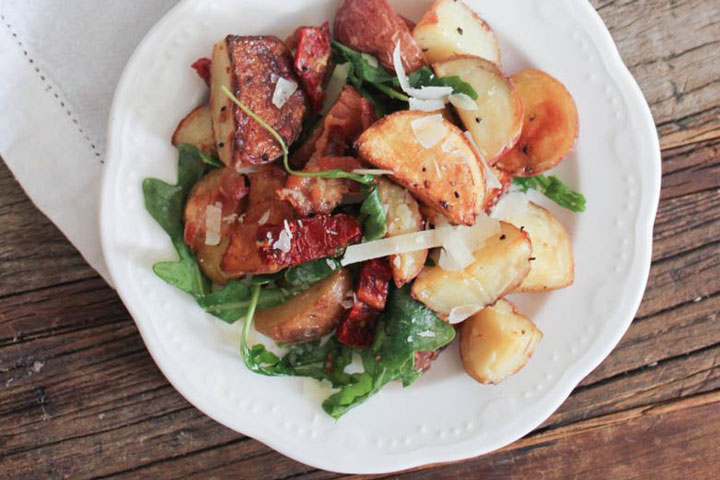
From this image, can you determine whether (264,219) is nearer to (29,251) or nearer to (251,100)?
(251,100)

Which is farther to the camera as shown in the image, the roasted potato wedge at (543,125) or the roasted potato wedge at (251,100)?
the roasted potato wedge at (543,125)

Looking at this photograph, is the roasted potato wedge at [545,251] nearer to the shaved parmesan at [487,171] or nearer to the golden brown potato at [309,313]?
the shaved parmesan at [487,171]

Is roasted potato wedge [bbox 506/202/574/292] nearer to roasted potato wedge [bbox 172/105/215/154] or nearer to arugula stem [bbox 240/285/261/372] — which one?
arugula stem [bbox 240/285/261/372]

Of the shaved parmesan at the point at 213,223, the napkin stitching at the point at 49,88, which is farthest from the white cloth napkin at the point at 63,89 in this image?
the shaved parmesan at the point at 213,223

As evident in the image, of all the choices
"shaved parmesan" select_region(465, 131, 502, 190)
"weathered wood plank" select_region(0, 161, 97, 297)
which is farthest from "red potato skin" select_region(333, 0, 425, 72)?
"weathered wood plank" select_region(0, 161, 97, 297)

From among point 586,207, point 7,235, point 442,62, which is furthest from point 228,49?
point 586,207

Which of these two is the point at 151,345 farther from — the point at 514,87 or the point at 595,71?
the point at 595,71

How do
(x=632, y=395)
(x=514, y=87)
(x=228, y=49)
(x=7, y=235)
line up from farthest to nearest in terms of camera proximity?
(x=632, y=395) → (x=7, y=235) → (x=514, y=87) → (x=228, y=49)
